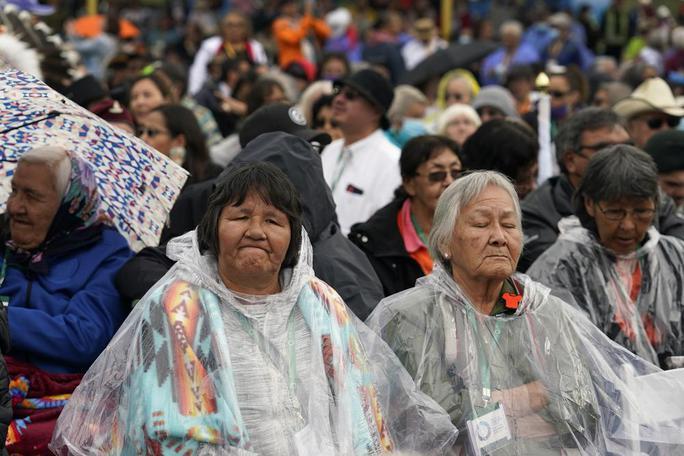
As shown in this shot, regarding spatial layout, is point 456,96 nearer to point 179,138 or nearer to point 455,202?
point 179,138

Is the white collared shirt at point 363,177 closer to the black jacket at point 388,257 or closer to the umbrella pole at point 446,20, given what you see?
the black jacket at point 388,257

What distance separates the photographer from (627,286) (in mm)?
5746

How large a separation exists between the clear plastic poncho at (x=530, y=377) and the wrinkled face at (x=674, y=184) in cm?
237

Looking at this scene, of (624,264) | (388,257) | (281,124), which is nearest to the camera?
(624,264)

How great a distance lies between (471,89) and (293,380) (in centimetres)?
801

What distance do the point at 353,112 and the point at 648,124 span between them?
226 cm

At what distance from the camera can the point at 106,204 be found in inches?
230

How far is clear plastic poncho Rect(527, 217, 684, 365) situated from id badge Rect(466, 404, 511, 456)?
1.04 meters

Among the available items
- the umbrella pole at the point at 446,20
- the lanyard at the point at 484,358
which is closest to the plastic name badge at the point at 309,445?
the lanyard at the point at 484,358

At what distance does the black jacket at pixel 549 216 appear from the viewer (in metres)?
6.41

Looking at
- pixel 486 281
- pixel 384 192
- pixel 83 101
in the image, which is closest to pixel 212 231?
pixel 486 281

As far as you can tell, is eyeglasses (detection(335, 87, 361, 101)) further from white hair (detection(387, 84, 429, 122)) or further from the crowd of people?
white hair (detection(387, 84, 429, 122))

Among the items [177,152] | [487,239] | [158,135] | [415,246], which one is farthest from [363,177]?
[487,239]

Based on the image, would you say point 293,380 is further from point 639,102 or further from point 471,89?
point 471,89
